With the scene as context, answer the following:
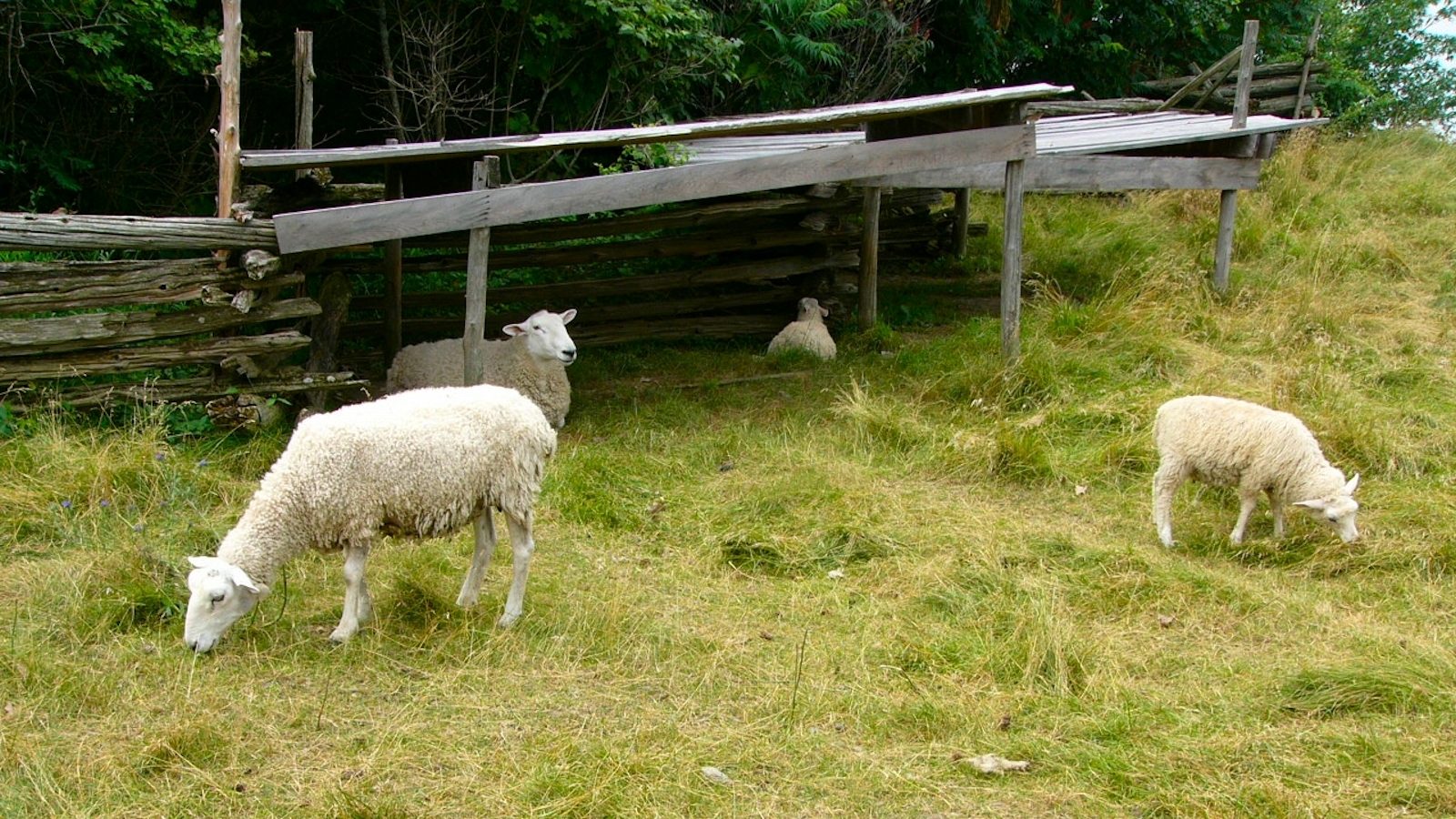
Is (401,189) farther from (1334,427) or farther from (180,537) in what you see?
(1334,427)

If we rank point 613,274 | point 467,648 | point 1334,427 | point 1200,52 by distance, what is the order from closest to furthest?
point 467,648 < point 1334,427 < point 613,274 < point 1200,52

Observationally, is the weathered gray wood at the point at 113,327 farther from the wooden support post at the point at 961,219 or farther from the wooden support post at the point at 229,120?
the wooden support post at the point at 961,219

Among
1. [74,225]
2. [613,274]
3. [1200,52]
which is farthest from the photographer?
[1200,52]

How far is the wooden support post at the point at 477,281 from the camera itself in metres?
7.99

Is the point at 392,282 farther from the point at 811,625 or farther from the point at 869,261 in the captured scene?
the point at 811,625

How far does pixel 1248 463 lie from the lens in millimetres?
6883

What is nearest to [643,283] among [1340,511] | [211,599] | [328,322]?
[328,322]

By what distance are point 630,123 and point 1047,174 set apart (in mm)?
4573

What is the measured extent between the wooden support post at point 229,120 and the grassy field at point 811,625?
1.57m

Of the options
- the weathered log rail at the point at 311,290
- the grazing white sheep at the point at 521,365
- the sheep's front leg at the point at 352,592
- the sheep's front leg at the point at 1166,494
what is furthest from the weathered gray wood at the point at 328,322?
the sheep's front leg at the point at 1166,494

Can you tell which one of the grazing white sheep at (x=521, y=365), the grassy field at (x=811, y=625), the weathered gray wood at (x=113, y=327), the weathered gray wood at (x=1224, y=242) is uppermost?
the weathered gray wood at (x=1224, y=242)

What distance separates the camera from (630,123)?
43.2ft

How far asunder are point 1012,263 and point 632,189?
10.8 feet

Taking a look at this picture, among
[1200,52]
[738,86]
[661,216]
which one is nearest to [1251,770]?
[661,216]
